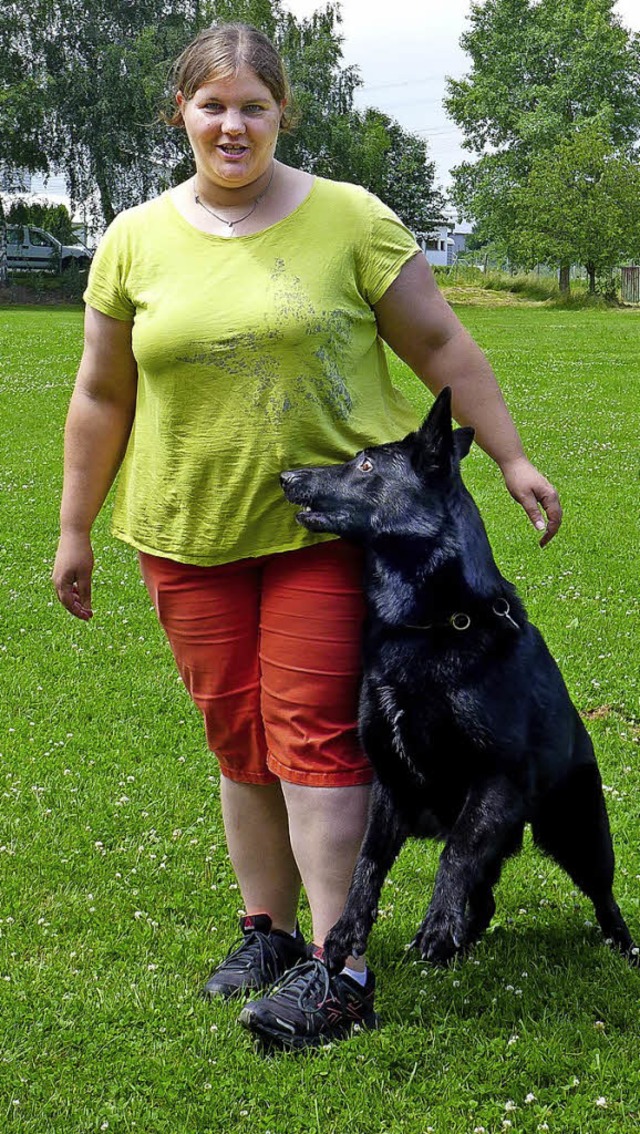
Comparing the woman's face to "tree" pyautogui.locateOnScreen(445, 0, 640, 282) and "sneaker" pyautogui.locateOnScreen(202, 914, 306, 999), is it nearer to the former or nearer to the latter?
"sneaker" pyautogui.locateOnScreen(202, 914, 306, 999)

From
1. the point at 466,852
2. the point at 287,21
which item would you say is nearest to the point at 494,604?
→ the point at 466,852

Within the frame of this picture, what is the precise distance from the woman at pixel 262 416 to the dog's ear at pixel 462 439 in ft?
0.45

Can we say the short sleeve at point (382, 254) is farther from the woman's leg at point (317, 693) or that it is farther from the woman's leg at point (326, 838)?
the woman's leg at point (326, 838)

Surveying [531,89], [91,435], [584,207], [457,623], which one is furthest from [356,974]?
[531,89]

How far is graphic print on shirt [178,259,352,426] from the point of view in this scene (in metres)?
2.76

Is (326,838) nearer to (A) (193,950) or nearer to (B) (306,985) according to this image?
(B) (306,985)

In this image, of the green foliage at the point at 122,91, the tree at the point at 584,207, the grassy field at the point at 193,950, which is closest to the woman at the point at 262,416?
the grassy field at the point at 193,950

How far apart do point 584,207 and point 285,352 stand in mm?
44100

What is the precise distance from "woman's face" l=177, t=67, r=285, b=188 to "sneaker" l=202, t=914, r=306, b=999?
196 cm

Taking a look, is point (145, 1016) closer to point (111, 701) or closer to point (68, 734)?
point (68, 734)

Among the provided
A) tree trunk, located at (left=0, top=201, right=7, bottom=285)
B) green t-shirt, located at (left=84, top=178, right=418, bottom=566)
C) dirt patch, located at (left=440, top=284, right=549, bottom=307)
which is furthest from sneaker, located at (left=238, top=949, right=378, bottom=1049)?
tree trunk, located at (left=0, top=201, right=7, bottom=285)

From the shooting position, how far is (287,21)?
44875 mm

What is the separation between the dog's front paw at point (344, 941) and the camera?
292 centimetres

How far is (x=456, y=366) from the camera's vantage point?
3.00 metres
